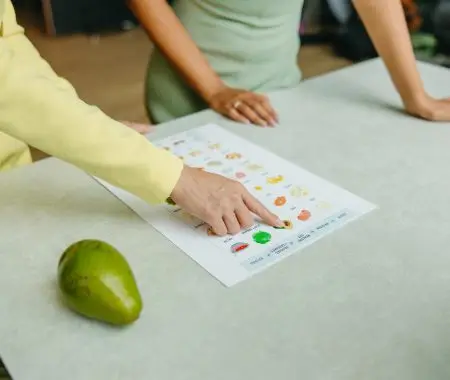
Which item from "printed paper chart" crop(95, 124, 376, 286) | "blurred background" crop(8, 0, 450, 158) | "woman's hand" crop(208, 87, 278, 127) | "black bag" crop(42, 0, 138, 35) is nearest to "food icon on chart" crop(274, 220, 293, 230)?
"printed paper chart" crop(95, 124, 376, 286)

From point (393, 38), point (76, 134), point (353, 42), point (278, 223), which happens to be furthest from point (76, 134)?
point (353, 42)

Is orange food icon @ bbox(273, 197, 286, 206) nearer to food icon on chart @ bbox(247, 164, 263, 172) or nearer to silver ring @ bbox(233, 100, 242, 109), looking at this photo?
food icon on chart @ bbox(247, 164, 263, 172)

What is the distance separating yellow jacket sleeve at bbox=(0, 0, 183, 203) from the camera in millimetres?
680

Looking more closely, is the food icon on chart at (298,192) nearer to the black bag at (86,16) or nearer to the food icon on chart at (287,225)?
the food icon on chart at (287,225)

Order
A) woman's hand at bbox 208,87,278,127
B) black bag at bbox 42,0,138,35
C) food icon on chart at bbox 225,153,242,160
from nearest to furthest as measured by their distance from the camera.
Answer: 1. food icon on chart at bbox 225,153,242,160
2. woman's hand at bbox 208,87,278,127
3. black bag at bbox 42,0,138,35

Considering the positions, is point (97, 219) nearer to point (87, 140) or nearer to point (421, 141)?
point (87, 140)

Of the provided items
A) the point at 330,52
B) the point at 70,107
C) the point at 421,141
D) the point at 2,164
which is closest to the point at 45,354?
the point at 70,107

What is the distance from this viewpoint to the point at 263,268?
Result: 0.68m

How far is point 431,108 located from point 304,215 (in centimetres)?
38

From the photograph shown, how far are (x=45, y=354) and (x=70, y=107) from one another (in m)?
0.28

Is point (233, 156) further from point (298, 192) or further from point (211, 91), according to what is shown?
point (211, 91)

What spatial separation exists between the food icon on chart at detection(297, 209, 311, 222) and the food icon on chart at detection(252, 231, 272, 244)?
5 centimetres

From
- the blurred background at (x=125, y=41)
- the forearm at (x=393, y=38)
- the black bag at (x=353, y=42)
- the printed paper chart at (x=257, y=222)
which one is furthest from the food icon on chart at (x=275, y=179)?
the black bag at (x=353, y=42)

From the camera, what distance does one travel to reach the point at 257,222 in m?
0.76
